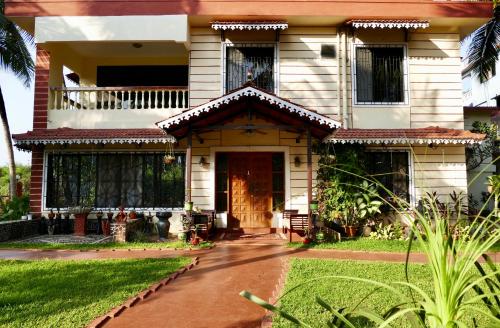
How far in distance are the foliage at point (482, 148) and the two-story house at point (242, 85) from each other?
6.36 ft

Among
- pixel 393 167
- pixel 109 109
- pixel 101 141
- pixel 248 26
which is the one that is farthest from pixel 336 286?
pixel 109 109

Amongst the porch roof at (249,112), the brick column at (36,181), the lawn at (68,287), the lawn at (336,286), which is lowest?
the lawn at (68,287)

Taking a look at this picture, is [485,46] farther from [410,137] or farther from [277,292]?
[277,292]

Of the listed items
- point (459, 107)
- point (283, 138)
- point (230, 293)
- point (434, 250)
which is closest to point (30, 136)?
point (283, 138)

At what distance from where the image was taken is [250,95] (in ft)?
26.8

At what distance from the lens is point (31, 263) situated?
21.5 feet

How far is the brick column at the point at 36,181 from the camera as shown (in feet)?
Answer: 34.9

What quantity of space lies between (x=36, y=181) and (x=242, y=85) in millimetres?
6765

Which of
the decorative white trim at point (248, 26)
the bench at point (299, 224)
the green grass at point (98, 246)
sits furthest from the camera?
the decorative white trim at point (248, 26)

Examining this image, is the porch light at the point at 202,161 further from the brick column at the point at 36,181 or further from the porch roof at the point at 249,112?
the brick column at the point at 36,181

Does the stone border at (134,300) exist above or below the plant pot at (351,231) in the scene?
below

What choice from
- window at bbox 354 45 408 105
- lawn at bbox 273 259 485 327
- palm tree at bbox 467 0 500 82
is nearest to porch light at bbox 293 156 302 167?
window at bbox 354 45 408 105

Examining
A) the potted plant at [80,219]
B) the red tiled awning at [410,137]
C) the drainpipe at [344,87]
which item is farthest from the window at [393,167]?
the potted plant at [80,219]

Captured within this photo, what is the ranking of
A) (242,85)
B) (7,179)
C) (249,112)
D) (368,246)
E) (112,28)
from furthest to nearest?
1. (7,179)
2. (112,28)
3. (242,85)
4. (249,112)
5. (368,246)
